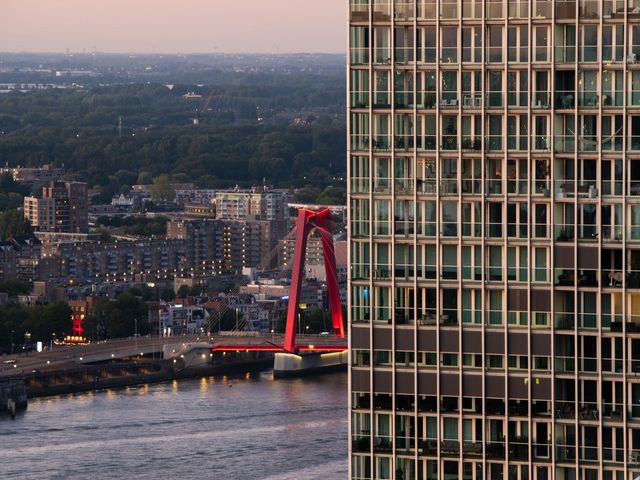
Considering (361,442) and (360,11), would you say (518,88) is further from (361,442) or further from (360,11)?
(361,442)

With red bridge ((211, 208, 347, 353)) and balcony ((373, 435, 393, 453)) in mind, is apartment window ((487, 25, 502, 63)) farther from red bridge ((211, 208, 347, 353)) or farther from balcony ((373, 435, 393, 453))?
red bridge ((211, 208, 347, 353))

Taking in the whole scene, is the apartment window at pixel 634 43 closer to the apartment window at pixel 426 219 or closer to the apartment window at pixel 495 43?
the apartment window at pixel 495 43

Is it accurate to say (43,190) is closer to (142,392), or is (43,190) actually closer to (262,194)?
(262,194)

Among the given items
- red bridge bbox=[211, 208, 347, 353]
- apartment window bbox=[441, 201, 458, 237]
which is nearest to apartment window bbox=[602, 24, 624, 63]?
apartment window bbox=[441, 201, 458, 237]

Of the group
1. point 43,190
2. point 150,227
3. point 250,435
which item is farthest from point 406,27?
point 43,190

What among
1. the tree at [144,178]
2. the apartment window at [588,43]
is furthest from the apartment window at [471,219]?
the tree at [144,178]

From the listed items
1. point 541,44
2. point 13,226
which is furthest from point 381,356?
point 13,226
